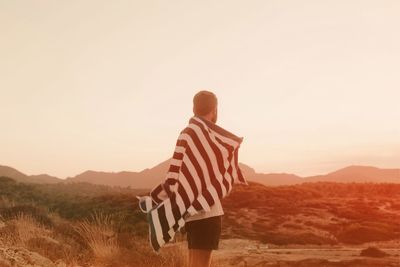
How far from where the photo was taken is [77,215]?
89.1 feet

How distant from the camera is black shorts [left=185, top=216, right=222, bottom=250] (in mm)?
4070

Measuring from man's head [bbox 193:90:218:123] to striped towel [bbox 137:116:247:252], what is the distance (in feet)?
0.22

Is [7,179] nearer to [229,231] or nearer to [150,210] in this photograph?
[229,231]

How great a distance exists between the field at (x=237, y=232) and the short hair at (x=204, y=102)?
367 centimetres

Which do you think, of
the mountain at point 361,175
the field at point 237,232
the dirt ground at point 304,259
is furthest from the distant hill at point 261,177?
the dirt ground at point 304,259

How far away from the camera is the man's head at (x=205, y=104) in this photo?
4.32 metres

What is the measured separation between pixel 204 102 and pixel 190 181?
2.19 ft

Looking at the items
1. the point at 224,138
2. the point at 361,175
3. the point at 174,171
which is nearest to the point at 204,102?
the point at 224,138

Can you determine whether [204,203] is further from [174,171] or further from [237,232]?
[237,232]

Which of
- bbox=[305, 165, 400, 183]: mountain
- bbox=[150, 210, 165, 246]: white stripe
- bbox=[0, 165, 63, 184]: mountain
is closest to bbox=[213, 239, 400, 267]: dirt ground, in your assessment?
bbox=[150, 210, 165, 246]: white stripe

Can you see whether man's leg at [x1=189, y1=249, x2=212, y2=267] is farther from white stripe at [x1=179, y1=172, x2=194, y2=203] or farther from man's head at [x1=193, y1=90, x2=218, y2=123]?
man's head at [x1=193, y1=90, x2=218, y2=123]

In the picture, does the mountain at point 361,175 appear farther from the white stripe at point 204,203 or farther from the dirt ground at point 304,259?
the white stripe at point 204,203

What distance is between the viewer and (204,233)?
4078 millimetres

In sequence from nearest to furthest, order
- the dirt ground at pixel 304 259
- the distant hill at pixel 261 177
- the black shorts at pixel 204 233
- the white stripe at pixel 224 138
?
the black shorts at pixel 204 233, the white stripe at pixel 224 138, the dirt ground at pixel 304 259, the distant hill at pixel 261 177
